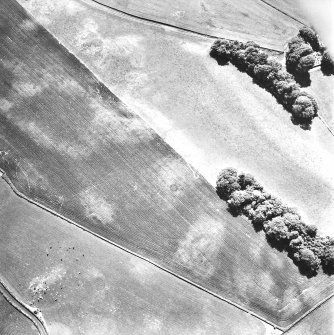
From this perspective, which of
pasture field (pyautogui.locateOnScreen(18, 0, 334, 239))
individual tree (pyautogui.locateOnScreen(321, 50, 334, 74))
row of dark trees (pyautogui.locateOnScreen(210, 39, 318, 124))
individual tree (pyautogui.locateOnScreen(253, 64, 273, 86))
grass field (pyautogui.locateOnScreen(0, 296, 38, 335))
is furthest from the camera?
individual tree (pyautogui.locateOnScreen(321, 50, 334, 74))

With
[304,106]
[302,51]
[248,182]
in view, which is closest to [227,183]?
[248,182]

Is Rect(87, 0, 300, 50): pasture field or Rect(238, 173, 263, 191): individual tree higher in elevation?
Rect(87, 0, 300, 50): pasture field

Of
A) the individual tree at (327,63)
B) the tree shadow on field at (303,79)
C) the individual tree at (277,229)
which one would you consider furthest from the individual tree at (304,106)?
the individual tree at (277,229)

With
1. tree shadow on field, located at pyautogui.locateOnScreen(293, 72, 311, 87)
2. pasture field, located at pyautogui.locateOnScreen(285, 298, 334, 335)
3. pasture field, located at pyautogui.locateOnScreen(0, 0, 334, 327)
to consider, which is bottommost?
pasture field, located at pyautogui.locateOnScreen(0, 0, 334, 327)

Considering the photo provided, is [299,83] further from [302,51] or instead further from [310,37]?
[310,37]

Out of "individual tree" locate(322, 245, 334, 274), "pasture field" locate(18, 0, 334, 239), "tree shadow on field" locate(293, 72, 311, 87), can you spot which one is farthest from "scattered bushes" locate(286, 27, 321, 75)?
"individual tree" locate(322, 245, 334, 274)

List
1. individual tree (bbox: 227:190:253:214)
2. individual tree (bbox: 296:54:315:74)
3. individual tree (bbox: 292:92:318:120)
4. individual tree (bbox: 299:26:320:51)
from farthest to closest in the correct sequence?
individual tree (bbox: 299:26:320:51) → individual tree (bbox: 296:54:315:74) → individual tree (bbox: 292:92:318:120) → individual tree (bbox: 227:190:253:214)

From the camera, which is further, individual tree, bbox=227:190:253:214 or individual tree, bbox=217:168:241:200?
individual tree, bbox=217:168:241:200

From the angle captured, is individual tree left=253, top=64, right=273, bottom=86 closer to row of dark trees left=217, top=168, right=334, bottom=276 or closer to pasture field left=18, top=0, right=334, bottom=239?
pasture field left=18, top=0, right=334, bottom=239
